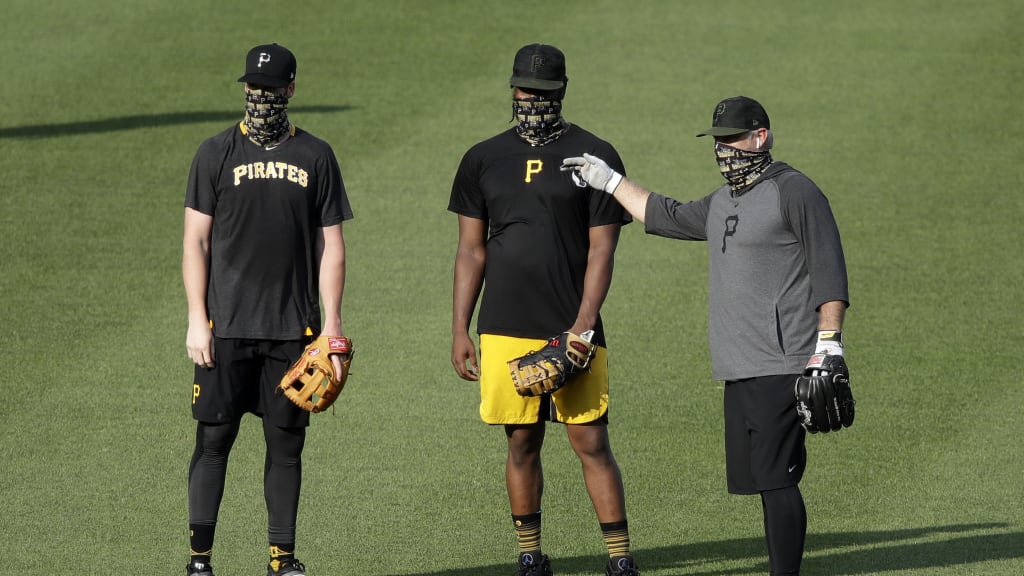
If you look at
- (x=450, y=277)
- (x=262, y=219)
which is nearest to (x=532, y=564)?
(x=262, y=219)

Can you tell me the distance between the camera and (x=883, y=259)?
12359 mm

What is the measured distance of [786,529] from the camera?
6.16 m

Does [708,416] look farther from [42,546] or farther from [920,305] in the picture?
[42,546]

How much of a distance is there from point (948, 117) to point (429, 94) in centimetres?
527

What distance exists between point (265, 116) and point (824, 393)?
98.8 inches

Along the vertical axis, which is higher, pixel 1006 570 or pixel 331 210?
pixel 331 210

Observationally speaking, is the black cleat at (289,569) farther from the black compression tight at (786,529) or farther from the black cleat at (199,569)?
the black compression tight at (786,529)

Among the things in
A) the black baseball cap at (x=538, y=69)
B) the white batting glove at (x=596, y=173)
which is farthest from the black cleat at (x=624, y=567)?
the black baseball cap at (x=538, y=69)

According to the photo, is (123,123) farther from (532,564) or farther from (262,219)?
(532,564)

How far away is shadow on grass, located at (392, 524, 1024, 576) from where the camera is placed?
23.4 feet

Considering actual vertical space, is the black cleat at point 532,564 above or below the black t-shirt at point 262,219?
below

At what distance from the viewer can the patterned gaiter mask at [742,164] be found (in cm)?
624

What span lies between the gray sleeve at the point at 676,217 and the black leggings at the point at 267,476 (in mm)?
1737

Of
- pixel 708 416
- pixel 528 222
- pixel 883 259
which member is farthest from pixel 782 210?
pixel 883 259
